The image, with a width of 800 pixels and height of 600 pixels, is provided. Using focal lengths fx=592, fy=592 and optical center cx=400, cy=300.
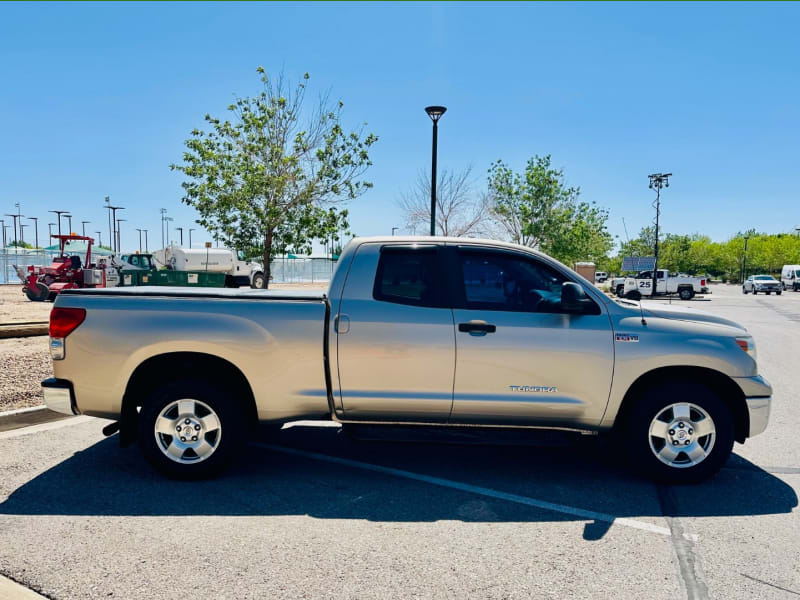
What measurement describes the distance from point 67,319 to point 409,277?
261cm

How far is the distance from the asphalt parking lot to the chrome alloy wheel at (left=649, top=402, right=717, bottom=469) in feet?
0.85

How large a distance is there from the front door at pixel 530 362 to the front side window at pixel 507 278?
95 millimetres

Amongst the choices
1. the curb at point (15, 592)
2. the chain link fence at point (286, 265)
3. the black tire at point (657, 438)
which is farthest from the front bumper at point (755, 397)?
the chain link fence at point (286, 265)

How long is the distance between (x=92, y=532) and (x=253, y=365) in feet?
4.81

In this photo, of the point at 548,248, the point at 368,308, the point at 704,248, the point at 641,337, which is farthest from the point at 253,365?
the point at 704,248

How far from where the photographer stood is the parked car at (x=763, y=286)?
159 ft

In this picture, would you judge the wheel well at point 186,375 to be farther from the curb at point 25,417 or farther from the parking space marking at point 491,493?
the curb at point 25,417

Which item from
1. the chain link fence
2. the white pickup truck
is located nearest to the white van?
Answer: the white pickup truck

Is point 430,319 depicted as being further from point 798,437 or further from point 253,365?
point 798,437

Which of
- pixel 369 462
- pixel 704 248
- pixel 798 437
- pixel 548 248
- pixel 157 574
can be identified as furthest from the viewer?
pixel 704 248

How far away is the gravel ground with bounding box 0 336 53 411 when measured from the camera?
6.82 meters

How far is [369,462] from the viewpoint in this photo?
5.00 metres

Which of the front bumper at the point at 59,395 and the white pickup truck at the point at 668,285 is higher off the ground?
the front bumper at the point at 59,395

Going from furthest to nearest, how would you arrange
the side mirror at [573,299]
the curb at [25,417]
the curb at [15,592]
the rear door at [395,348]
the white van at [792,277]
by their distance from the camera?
the white van at [792,277]
the curb at [25,417]
the rear door at [395,348]
the side mirror at [573,299]
the curb at [15,592]
